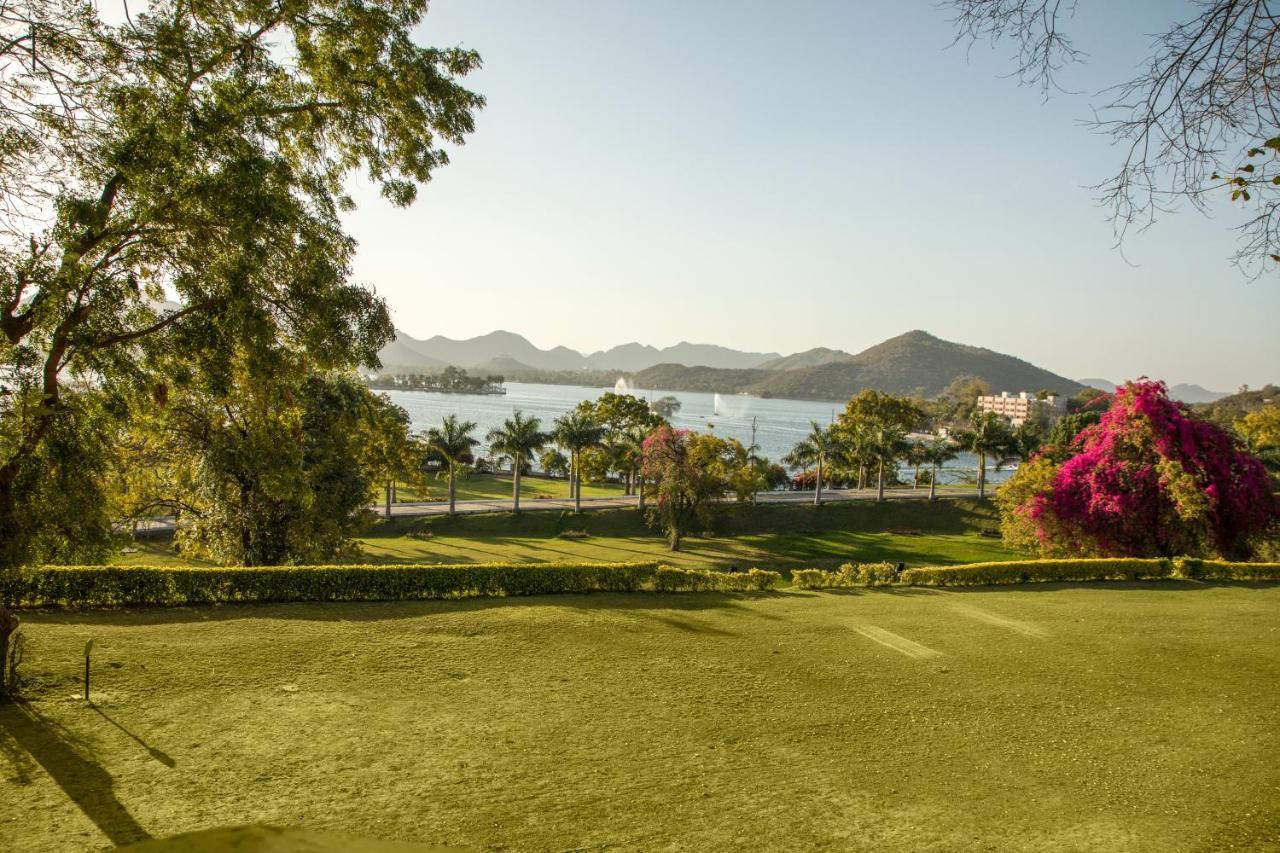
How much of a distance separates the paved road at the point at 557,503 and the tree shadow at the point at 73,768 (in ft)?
100

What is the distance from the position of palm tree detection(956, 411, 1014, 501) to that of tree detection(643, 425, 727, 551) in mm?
24732

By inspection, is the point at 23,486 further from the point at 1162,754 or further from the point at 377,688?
the point at 1162,754

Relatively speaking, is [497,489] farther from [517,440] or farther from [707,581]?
[707,581]

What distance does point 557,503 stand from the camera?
52.1 m

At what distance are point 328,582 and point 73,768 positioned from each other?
9.59 metres

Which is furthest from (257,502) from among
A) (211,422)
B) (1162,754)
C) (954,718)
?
(1162,754)

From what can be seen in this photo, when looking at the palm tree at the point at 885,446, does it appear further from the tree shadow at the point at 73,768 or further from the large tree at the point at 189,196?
the tree shadow at the point at 73,768

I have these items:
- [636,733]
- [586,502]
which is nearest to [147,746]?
[636,733]

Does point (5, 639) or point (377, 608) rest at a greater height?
point (5, 639)

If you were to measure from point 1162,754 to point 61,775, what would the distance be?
14117 millimetres

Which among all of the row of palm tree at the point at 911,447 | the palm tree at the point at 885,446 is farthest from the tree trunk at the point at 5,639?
the palm tree at the point at 885,446

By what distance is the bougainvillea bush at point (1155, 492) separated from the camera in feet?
93.1

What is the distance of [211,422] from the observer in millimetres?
22047

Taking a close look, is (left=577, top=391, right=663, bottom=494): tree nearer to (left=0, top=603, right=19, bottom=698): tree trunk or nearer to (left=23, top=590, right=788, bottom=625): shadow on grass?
(left=23, top=590, right=788, bottom=625): shadow on grass
